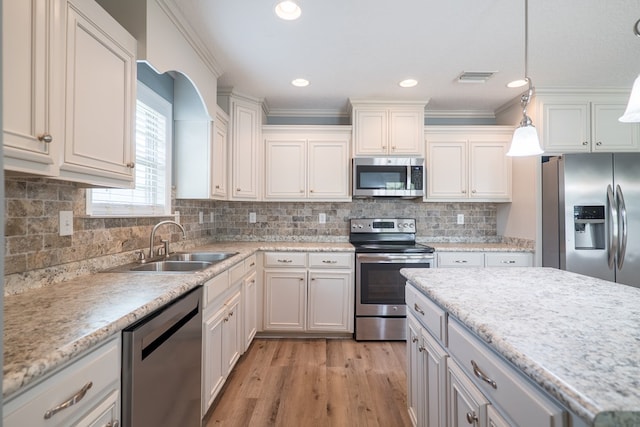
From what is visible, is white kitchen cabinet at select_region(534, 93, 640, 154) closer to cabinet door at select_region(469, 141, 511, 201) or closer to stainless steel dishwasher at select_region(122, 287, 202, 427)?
cabinet door at select_region(469, 141, 511, 201)

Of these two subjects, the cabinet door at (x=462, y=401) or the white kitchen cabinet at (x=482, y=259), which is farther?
the white kitchen cabinet at (x=482, y=259)

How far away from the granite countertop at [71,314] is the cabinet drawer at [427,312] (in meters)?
1.09

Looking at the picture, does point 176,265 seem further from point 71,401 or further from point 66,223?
point 71,401

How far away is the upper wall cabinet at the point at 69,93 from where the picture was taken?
0.90 meters

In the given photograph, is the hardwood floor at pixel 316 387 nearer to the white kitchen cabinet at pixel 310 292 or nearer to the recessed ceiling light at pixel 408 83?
the white kitchen cabinet at pixel 310 292

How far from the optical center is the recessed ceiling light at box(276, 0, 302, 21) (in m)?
1.75

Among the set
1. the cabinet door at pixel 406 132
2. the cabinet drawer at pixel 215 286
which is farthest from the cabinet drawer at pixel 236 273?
the cabinet door at pixel 406 132

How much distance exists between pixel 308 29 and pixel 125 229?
172 cm

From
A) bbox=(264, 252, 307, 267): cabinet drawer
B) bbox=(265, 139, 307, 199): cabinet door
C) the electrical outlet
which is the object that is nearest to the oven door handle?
bbox=(264, 252, 307, 267): cabinet drawer

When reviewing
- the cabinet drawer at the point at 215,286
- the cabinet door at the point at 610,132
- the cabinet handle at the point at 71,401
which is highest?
the cabinet door at the point at 610,132

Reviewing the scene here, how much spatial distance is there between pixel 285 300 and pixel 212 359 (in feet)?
3.90

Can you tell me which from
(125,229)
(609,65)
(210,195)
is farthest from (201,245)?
(609,65)

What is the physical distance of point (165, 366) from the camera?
4.06 ft

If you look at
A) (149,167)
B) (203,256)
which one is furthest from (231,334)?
(149,167)
